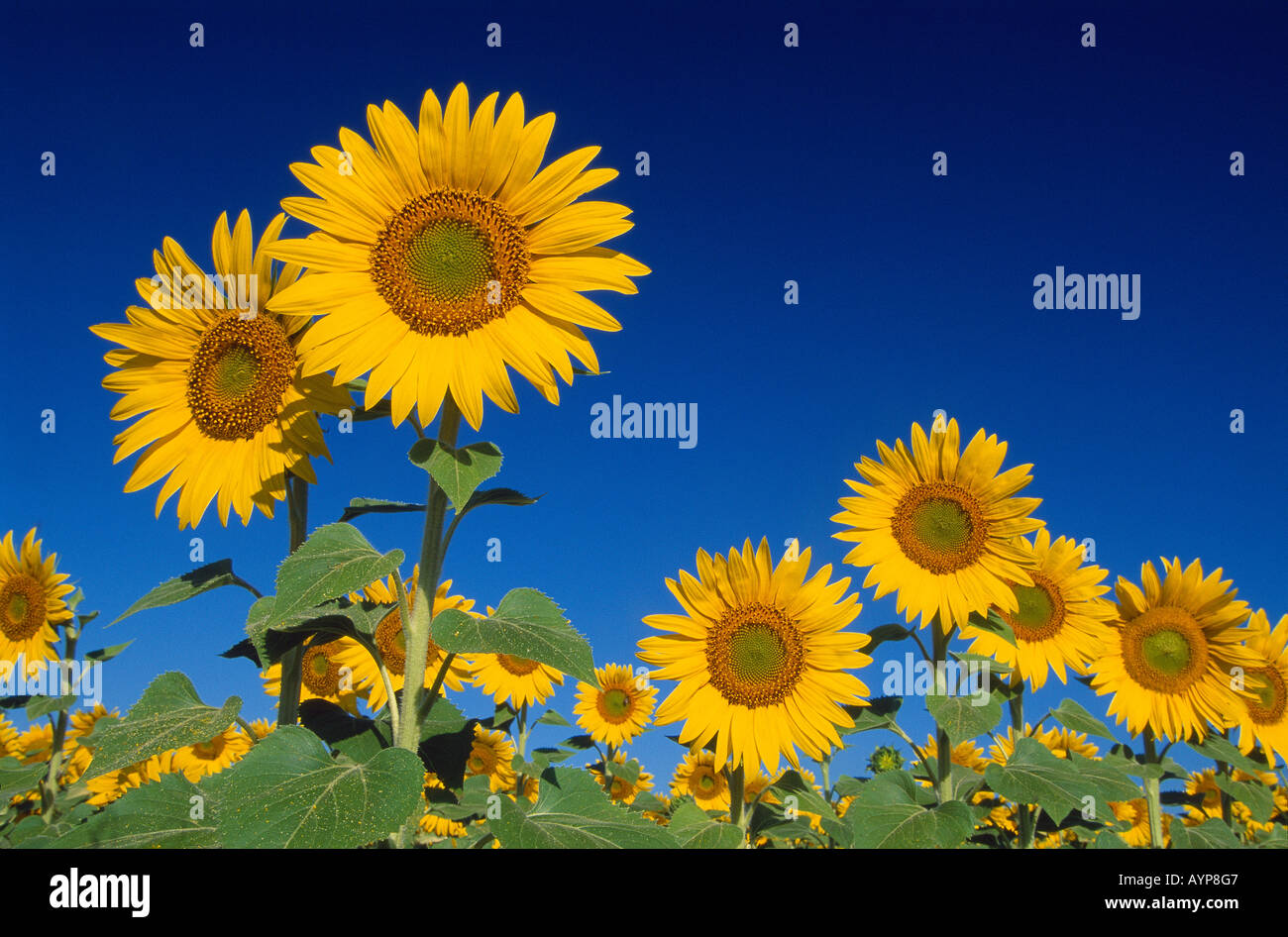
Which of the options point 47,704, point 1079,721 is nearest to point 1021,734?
point 1079,721

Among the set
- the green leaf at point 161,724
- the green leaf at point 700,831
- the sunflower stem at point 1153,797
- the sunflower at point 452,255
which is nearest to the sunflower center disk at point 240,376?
the sunflower at point 452,255

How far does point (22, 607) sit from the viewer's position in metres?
6.40

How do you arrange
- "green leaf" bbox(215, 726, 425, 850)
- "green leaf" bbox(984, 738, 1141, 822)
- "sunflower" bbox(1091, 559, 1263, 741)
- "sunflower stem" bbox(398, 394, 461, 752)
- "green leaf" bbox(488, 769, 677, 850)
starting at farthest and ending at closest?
"sunflower" bbox(1091, 559, 1263, 741) → "green leaf" bbox(984, 738, 1141, 822) → "sunflower stem" bbox(398, 394, 461, 752) → "green leaf" bbox(488, 769, 677, 850) → "green leaf" bbox(215, 726, 425, 850)

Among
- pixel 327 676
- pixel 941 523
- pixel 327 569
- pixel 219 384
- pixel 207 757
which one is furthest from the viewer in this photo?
pixel 207 757

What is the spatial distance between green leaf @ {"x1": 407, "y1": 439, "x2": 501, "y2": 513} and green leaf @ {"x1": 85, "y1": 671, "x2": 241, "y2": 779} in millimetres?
1318

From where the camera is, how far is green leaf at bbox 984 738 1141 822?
477 centimetres

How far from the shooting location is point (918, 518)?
5785 millimetres

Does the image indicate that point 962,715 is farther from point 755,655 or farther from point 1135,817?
point 1135,817

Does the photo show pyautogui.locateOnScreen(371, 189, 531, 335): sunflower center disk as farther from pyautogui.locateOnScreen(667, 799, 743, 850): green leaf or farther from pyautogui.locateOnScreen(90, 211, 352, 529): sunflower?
pyautogui.locateOnScreen(667, 799, 743, 850): green leaf

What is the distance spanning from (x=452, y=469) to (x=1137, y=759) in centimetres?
648

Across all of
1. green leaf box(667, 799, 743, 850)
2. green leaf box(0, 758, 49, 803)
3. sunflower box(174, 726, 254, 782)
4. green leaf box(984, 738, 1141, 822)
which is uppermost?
green leaf box(984, 738, 1141, 822)

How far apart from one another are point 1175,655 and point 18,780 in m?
8.54

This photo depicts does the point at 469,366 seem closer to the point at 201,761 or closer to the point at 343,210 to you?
the point at 343,210

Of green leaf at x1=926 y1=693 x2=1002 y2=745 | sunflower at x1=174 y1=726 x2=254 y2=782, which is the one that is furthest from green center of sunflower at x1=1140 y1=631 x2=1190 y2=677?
sunflower at x1=174 y1=726 x2=254 y2=782
